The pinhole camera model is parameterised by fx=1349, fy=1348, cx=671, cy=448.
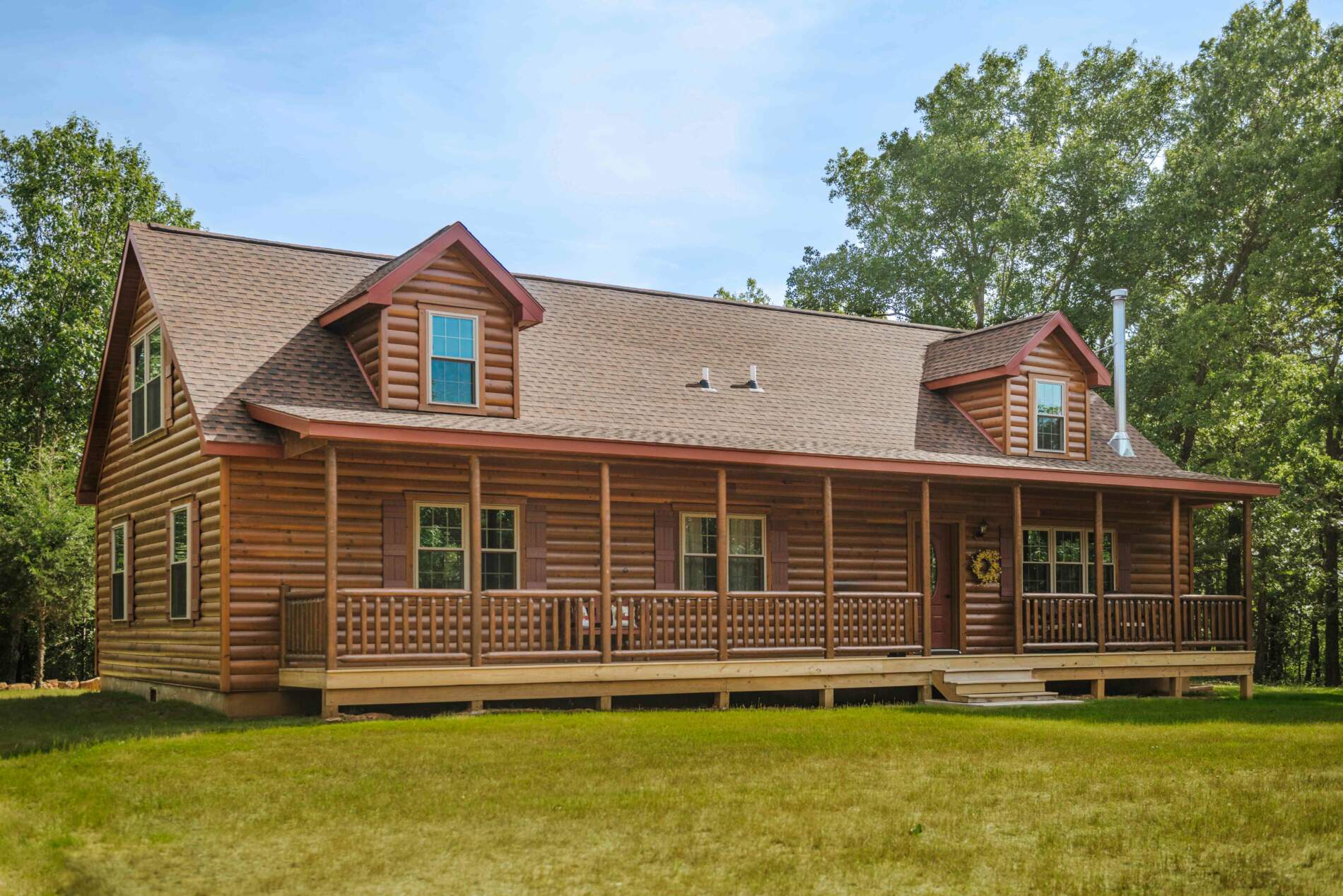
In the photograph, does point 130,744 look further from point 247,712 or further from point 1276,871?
point 1276,871

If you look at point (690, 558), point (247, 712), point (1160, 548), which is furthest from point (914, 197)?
point (247, 712)

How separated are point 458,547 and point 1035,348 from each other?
1107 centimetres

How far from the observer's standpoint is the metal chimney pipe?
2452 centimetres

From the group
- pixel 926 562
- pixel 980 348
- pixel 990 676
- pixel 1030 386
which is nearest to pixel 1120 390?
pixel 1030 386

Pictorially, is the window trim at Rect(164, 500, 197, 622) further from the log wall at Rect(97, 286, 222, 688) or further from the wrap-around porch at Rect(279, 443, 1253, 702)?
the wrap-around porch at Rect(279, 443, 1253, 702)

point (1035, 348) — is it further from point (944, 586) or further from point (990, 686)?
point (990, 686)

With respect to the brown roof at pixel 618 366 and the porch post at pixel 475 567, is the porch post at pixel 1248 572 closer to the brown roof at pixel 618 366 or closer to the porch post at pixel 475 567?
the brown roof at pixel 618 366

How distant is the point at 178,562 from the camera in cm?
1850

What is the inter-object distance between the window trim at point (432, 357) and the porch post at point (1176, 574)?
1111cm

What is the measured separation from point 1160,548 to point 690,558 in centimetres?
984

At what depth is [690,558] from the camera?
2011 centimetres

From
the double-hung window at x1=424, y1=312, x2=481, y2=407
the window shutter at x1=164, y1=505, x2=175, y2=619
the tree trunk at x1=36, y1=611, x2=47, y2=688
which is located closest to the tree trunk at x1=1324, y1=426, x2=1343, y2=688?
the double-hung window at x1=424, y1=312, x2=481, y2=407

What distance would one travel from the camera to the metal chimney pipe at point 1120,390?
24516mm

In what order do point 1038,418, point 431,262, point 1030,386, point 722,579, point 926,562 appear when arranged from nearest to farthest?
1. point 722,579
2. point 431,262
3. point 926,562
4. point 1030,386
5. point 1038,418
